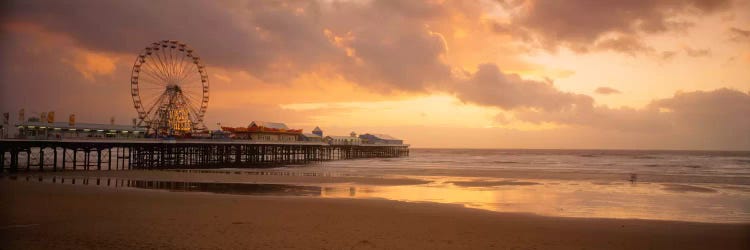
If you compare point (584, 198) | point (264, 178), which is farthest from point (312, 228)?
point (264, 178)

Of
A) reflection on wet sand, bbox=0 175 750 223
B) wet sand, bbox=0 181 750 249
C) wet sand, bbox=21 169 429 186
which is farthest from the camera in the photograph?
wet sand, bbox=21 169 429 186

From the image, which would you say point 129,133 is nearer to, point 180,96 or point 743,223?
point 180,96

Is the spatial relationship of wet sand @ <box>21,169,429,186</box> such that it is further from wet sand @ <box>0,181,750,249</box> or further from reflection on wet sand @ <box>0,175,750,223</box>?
wet sand @ <box>0,181,750,249</box>

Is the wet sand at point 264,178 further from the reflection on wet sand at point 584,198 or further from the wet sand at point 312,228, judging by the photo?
the wet sand at point 312,228

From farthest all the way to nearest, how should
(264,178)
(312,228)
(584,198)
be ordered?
(264,178) → (584,198) → (312,228)

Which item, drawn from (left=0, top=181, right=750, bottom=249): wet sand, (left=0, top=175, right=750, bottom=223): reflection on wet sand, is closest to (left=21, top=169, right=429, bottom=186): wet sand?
(left=0, top=175, right=750, bottom=223): reflection on wet sand

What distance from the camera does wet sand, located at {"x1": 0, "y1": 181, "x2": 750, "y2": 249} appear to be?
9766mm

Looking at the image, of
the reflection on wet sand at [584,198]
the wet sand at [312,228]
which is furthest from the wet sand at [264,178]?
the wet sand at [312,228]

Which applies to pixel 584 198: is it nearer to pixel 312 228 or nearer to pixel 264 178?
pixel 312 228

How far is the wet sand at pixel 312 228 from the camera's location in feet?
32.0

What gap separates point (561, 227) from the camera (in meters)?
12.2

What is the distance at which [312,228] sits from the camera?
449 inches

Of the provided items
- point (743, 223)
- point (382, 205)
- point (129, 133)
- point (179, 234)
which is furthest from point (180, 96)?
point (743, 223)

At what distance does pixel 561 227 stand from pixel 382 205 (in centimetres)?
588
